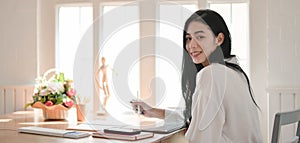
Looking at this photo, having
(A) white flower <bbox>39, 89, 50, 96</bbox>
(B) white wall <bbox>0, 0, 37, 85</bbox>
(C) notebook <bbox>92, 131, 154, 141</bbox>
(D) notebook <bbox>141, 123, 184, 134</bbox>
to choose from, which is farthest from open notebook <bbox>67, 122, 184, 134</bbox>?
(B) white wall <bbox>0, 0, 37, 85</bbox>

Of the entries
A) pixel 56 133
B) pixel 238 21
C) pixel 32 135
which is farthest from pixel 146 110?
pixel 238 21

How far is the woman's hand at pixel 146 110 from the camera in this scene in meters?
2.02

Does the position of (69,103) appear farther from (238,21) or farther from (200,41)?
(238,21)

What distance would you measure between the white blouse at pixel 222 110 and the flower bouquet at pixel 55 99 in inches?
48.6

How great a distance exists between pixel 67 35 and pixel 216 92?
275 centimetres

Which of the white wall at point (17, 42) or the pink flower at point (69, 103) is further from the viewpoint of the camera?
the white wall at point (17, 42)

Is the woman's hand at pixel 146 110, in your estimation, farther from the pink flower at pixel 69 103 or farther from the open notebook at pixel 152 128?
the pink flower at pixel 69 103

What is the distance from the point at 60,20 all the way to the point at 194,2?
4.15 feet

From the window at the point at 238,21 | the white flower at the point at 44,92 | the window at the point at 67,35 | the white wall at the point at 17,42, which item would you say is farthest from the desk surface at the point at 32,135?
the window at the point at 238,21

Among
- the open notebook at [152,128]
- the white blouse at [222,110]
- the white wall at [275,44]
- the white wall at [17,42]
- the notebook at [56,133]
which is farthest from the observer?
the white wall at [17,42]

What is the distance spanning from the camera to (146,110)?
2.23 meters

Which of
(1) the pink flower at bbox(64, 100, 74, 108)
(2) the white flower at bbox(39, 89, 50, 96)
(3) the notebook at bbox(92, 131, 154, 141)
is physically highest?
(2) the white flower at bbox(39, 89, 50, 96)

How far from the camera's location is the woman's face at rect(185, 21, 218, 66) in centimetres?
164

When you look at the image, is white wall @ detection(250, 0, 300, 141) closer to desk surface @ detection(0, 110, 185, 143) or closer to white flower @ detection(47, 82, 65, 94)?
desk surface @ detection(0, 110, 185, 143)
